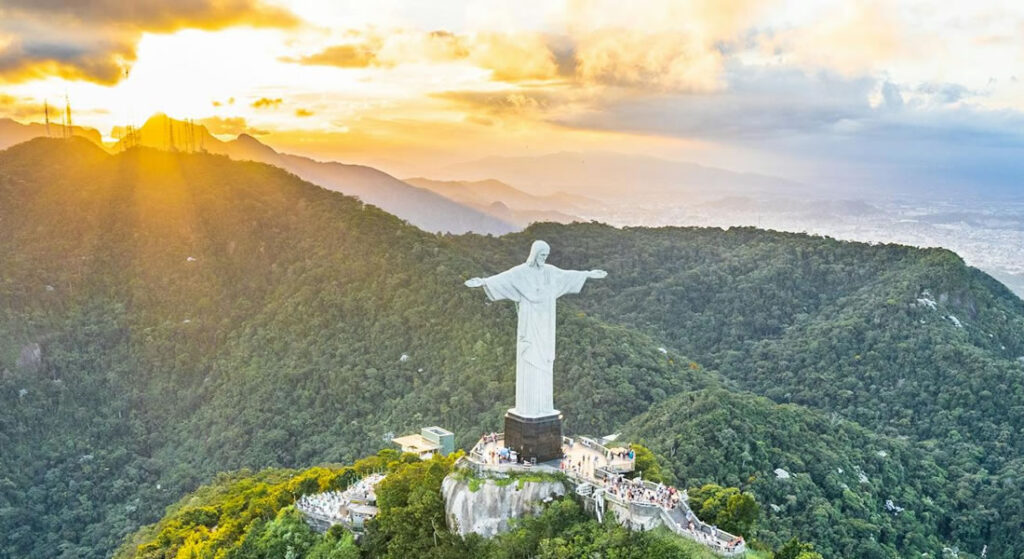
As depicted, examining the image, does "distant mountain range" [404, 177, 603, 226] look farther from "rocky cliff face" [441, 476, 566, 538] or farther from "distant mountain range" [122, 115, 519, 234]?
"rocky cliff face" [441, 476, 566, 538]

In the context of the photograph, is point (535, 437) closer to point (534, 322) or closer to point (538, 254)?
point (534, 322)

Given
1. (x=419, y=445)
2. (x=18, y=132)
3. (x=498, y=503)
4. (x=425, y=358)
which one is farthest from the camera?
(x=18, y=132)

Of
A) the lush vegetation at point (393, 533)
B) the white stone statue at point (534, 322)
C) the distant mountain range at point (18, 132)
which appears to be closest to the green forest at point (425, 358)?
the lush vegetation at point (393, 533)

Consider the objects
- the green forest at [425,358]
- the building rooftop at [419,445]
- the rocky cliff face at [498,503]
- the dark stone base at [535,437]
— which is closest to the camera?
the rocky cliff face at [498,503]

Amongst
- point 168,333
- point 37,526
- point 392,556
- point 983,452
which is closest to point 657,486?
point 392,556

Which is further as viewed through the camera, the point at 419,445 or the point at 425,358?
the point at 425,358

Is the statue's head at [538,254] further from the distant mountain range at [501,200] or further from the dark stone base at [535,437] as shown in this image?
the distant mountain range at [501,200]

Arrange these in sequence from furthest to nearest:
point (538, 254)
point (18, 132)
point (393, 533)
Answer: point (18, 132) < point (393, 533) < point (538, 254)

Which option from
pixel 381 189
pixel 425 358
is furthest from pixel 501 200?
pixel 425 358

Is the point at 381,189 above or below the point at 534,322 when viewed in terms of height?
below
